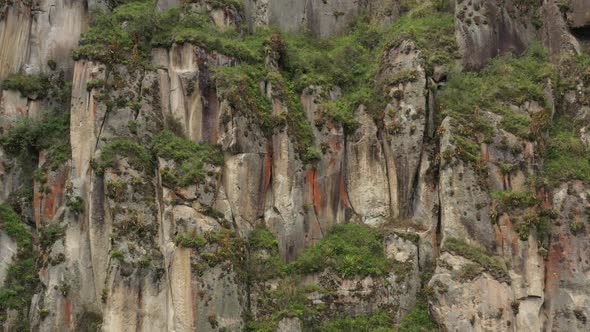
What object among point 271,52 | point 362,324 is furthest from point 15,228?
point 362,324

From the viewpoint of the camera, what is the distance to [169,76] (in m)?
32.8

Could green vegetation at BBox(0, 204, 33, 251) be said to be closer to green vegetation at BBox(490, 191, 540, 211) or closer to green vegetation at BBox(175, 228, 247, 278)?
green vegetation at BBox(175, 228, 247, 278)

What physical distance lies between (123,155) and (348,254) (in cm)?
1010

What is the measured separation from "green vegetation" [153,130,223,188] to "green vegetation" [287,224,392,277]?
17.6 feet

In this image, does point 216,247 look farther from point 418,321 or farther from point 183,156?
point 418,321

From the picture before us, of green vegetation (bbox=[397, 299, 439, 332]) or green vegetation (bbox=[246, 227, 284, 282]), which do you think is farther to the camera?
green vegetation (bbox=[246, 227, 284, 282])

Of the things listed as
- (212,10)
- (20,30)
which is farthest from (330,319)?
(20,30)

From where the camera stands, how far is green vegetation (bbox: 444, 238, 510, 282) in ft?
92.8

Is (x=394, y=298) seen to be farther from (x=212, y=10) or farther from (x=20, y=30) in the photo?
(x=20, y=30)

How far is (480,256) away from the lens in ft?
94.1

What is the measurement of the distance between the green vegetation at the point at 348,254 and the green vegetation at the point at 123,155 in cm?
737

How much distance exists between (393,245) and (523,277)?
207 inches

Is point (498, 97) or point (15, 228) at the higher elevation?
point (498, 97)

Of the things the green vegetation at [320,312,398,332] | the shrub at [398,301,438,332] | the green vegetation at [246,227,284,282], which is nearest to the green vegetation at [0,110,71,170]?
the green vegetation at [246,227,284,282]
